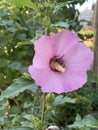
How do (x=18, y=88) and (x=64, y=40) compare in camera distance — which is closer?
(x=64, y=40)

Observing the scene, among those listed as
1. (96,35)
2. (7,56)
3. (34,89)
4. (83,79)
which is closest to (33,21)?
(7,56)

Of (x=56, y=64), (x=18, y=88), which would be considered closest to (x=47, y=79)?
(x=56, y=64)

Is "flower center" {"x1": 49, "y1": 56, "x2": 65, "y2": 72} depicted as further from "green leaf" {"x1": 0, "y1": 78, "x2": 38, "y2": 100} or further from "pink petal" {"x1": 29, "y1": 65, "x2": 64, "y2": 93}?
"green leaf" {"x1": 0, "y1": 78, "x2": 38, "y2": 100}

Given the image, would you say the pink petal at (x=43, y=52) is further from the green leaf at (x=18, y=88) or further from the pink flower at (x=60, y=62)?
the green leaf at (x=18, y=88)

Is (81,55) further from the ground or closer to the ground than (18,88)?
further from the ground

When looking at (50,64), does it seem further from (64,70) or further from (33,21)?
(33,21)

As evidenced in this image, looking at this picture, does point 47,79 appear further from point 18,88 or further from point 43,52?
point 18,88

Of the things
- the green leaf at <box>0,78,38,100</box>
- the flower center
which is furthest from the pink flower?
the green leaf at <box>0,78,38,100</box>
